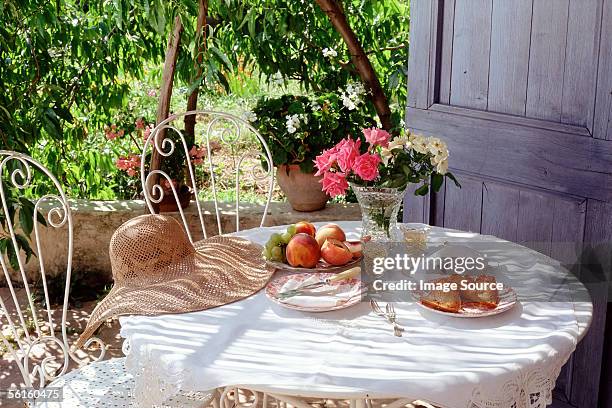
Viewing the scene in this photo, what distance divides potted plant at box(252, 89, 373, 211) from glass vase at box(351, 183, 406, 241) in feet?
6.05

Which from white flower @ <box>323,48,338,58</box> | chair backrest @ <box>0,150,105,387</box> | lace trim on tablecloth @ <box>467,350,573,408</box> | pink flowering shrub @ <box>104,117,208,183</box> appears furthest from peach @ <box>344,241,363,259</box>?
white flower @ <box>323,48,338,58</box>

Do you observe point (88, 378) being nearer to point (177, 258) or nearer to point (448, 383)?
point (177, 258)

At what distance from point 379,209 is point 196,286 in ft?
Result: 1.57

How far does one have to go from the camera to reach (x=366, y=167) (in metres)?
1.98

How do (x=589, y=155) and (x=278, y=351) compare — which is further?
(x=589, y=155)

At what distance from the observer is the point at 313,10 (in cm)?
441

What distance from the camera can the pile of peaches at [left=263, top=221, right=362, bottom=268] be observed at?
208cm

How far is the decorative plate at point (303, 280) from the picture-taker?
1.88 metres

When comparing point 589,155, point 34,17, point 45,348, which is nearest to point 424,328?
point 589,155

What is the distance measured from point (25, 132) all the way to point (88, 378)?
1.67 metres

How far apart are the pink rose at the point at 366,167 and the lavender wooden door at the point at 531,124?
31.8 inches

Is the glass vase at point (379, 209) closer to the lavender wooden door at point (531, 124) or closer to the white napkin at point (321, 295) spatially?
the white napkin at point (321, 295)

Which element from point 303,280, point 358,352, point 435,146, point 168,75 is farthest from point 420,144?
point 168,75

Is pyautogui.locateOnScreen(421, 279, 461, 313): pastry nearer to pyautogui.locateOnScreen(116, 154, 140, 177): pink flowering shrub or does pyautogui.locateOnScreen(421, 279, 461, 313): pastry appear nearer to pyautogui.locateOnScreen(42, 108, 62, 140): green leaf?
pyautogui.locateOnScreen(42, 108, 62, 140): green leaf
